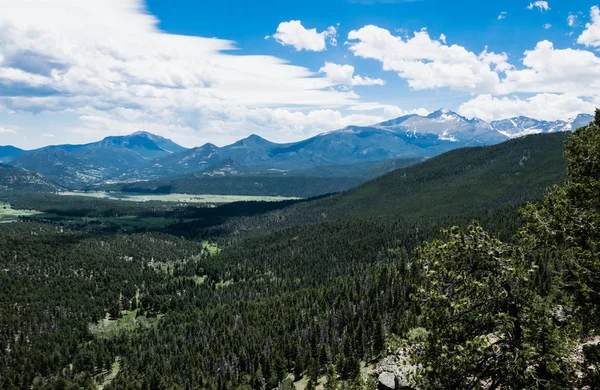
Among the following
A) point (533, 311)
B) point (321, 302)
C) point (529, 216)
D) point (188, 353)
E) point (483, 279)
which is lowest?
point (188, 353)

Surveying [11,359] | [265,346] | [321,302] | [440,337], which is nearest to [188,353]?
[265,346]

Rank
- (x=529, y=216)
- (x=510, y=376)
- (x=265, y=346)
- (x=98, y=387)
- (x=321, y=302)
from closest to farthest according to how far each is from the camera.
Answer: (x=510, y=376), (x=529, y=216), (x=265, y=346), (x=98, y=387), (x=321, y=302)

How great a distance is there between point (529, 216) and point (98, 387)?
197583mm

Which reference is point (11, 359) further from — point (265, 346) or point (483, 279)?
point (483, 279)

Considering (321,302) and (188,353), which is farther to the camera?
(321,302)

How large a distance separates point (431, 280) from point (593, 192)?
36.0ft

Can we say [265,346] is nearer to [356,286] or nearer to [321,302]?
[321,302]

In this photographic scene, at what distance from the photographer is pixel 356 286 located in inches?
7776

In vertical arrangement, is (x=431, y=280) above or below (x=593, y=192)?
below

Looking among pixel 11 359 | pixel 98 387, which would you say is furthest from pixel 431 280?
pixel 11 359

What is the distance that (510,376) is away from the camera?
19141 millimetres

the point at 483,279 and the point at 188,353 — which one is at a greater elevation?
the point at 483,279

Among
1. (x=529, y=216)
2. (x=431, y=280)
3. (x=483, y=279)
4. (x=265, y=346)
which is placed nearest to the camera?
(x=483, y=279)

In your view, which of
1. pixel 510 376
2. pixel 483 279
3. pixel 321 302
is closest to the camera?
pixel 510 376
